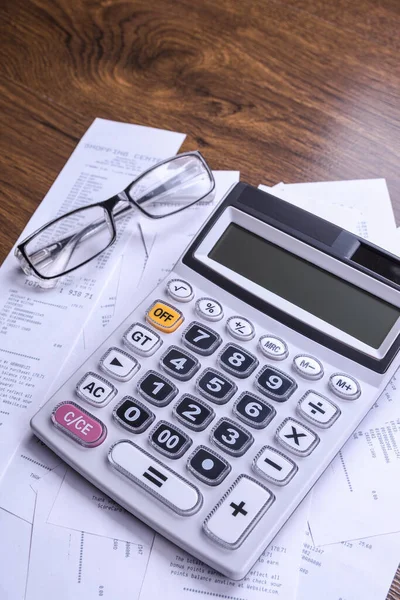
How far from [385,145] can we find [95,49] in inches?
12.7

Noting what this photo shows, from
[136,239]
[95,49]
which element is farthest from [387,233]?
[95,49]

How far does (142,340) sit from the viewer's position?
1.59ft

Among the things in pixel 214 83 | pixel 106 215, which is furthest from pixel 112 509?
pixel 214 83

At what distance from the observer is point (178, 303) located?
0.51m

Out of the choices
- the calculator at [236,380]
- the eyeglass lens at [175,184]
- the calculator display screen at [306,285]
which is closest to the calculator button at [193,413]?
the calculator at [236,380]

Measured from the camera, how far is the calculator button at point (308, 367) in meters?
0.47

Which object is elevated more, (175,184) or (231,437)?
(175,184)

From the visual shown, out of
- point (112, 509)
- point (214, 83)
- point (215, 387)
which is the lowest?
point (112, 509)

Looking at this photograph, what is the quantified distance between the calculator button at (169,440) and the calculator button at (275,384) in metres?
0.06

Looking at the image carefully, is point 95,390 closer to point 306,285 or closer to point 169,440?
point 169,440

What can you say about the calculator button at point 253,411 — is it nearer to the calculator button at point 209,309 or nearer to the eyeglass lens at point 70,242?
the calculator button at point 209,309

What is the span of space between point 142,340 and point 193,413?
7cm

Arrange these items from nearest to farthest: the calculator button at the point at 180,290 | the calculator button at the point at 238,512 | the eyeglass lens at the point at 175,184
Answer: the calculator button at the point at 238,512
the calculator button at the point at 180,290
the eyeglass lens at the point at 175,184

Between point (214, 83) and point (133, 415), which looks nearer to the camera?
point (133, 415)
